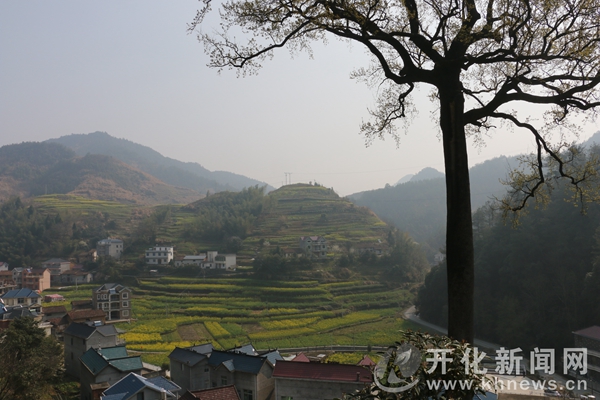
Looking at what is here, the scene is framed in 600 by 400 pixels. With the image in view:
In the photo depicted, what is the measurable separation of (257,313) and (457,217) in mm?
30807

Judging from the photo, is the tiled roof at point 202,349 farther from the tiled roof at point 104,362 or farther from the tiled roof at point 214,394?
the tiled roof at point 214,394

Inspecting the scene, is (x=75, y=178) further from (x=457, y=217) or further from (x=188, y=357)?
(x=457, y=217)

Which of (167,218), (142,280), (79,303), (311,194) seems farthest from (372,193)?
(79,303)

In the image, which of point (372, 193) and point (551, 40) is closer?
point (551, 40)

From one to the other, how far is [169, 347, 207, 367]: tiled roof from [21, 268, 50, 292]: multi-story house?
3083 centimetres

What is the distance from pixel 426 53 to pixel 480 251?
3041 cm

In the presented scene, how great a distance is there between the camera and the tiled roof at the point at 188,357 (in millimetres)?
15477

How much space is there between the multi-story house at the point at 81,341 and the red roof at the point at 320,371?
1081cm

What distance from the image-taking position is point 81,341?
18969 mm

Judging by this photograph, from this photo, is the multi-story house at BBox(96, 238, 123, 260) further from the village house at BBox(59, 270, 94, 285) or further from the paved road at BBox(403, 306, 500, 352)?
the paved road at BBox(403, 306, 500, 352)

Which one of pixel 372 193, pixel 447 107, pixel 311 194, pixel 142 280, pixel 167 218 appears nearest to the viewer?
pixel 447 107

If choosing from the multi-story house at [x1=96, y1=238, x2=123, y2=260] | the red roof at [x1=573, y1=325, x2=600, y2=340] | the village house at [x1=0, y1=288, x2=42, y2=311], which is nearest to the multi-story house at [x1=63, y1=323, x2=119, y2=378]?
the village house at [x1=0, y1=288, x2=42, y2=311]

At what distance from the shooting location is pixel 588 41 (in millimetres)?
3170

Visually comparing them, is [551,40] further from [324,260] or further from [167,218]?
[167,218]
